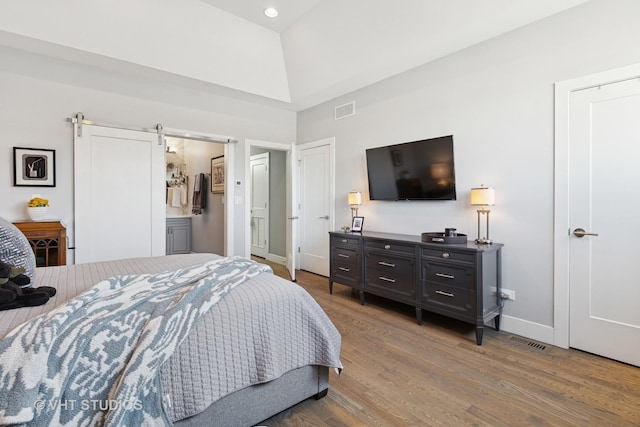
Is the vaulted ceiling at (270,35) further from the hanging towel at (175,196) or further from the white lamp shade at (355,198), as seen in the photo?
the hanging towel at (175,196)

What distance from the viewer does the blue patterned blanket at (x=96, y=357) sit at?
103 centimetres

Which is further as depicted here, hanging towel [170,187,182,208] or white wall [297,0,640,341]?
hanging towel [170,187,182,208]

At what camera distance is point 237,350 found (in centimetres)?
146

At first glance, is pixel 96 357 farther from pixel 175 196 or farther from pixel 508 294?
pixel 175 196

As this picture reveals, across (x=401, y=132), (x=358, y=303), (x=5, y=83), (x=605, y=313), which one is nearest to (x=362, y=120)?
(x=401, y=132)

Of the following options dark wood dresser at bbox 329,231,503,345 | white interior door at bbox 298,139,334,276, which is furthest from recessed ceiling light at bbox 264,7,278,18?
dark wood dresser at bbox 329,231,503,345

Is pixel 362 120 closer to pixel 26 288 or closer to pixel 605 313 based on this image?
pixel 605 313

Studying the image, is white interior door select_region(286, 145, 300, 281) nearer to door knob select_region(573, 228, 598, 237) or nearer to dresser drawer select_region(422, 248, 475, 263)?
dresser drawer select_region(422, 248, 475, 263)

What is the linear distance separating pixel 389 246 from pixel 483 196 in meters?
1.02

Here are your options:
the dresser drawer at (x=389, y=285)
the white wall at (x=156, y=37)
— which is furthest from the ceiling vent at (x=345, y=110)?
the dresser drawer at (x=389, y=285)

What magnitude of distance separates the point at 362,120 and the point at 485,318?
273 cm

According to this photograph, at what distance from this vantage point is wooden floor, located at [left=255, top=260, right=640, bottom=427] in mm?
1725

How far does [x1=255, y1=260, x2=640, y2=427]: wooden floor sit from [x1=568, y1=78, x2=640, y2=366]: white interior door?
228mm

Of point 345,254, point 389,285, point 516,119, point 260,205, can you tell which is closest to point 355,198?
point 345,254
